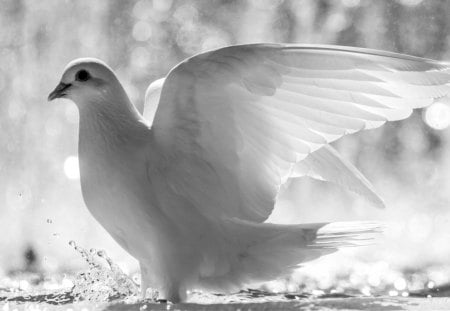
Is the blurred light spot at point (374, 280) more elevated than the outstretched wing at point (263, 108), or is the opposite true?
the outstretched wing at point (263, 108)

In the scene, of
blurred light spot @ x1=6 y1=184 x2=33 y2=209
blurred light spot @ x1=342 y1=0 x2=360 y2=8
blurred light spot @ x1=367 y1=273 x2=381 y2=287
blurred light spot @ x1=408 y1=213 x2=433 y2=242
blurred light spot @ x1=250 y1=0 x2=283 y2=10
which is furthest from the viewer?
blurred light spot @ x1=342 y1=0 x2=360 y2=8

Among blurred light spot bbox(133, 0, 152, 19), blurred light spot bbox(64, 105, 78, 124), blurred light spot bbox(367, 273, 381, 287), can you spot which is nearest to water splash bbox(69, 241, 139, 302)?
blurred light spot bbox(367, 273, 381, 287)

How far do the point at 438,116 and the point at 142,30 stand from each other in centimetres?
238

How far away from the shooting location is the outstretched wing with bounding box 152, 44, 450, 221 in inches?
114

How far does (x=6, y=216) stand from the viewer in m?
5.83

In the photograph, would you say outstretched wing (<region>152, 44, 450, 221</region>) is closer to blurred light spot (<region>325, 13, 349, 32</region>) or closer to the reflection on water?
the reflection on water

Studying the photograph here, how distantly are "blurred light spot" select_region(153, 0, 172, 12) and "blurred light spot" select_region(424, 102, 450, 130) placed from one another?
84.5 inches

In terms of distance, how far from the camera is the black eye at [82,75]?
3.08 meters

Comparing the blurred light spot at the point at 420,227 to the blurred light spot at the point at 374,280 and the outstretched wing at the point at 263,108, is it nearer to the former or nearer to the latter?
the blurred light spot at the point at 374,280

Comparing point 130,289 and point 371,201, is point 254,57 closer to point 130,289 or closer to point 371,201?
point 371,201

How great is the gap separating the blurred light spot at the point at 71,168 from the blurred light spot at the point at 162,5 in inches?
51.7

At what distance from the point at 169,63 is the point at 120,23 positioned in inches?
18.9

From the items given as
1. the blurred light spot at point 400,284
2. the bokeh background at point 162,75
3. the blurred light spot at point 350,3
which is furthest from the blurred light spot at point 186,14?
the blurred light spot at point 400,284

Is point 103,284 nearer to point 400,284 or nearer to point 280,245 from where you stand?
point 280,245
